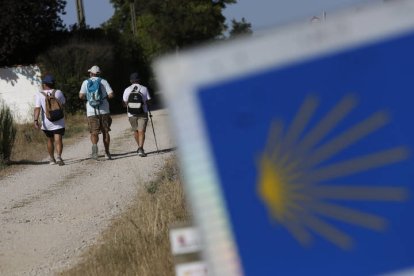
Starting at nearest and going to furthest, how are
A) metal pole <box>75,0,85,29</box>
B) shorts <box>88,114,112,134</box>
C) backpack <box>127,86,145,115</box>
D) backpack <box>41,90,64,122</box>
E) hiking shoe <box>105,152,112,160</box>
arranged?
backpack <box>41,90,64,122</box> → backpack <box>127,86,145,115</box> → shorts <box>88,114,112,134</box> → hiking shoe <box>105,152,112,160</box> → metal pole <box>75,0,85,29</box>

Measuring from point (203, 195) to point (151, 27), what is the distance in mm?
51962

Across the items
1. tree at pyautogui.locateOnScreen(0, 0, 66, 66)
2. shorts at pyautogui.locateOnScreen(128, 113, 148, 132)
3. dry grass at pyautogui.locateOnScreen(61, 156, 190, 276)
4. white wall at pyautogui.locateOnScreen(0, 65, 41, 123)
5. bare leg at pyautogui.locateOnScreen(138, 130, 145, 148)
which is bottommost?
dry grass at pyautogui.locateOnScreen(61, 156, 190, 276)

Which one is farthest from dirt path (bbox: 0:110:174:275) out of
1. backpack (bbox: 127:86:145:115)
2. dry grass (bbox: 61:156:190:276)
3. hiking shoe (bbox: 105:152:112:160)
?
backpack (bbox: 127:86:145:115)

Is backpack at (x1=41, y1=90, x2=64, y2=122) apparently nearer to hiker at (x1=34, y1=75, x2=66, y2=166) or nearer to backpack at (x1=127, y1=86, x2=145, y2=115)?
hiker at (x1=34, y1=75, x2=66, y2=166)

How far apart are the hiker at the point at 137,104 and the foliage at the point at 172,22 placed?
22.3m

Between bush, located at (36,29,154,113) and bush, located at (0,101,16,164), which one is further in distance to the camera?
bush, located at (36,29,154,113)

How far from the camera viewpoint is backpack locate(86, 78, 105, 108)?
45.6 feet

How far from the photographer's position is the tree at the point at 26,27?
28.4 m

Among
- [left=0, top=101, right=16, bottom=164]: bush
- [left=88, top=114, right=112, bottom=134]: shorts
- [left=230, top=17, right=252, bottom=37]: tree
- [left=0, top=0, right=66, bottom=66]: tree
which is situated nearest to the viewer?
[left=230, top=17, right=252, bottom=37]: tree

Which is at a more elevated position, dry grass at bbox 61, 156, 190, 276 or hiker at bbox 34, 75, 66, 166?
hiker at bbox 34, 75, 66, 166

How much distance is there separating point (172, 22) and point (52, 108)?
113ft

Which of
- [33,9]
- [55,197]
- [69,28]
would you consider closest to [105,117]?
[55,197]

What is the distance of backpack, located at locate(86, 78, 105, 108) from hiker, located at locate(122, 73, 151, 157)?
1.47ft

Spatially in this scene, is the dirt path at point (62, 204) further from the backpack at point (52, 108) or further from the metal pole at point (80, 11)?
the metal pole at point (80, 11)
